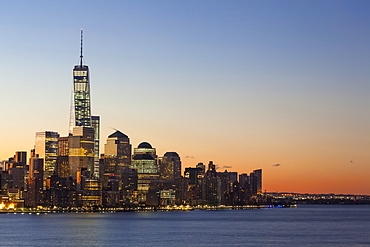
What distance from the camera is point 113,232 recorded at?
532 ft

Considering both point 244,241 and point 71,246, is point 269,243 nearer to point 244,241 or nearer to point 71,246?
point 244,241

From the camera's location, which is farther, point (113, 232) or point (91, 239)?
point (113, 232)

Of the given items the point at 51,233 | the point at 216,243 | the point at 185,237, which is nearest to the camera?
the point at 216,243

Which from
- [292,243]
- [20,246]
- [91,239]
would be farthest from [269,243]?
[20,246]

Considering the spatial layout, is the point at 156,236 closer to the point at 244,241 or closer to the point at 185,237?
the point at 185,237

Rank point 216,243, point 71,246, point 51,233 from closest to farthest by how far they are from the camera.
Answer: point 71,246 → point 216,243 → point 51,233

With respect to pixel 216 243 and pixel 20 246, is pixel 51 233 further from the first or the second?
pixel 216 243

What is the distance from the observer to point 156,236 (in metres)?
149

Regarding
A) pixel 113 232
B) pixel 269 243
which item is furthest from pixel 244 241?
pixel 113 232

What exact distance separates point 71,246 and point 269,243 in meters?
37.4

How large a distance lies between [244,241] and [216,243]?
7.17 meters

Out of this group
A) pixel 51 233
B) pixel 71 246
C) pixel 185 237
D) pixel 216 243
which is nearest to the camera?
pixel 71 246

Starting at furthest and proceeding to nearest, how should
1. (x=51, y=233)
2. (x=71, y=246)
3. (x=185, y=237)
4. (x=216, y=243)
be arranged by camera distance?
(x=51, y=233) < (x=185, y=237) < (x=216, y=243) < (x=71, y=246)

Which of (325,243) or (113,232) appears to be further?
(113,232)
